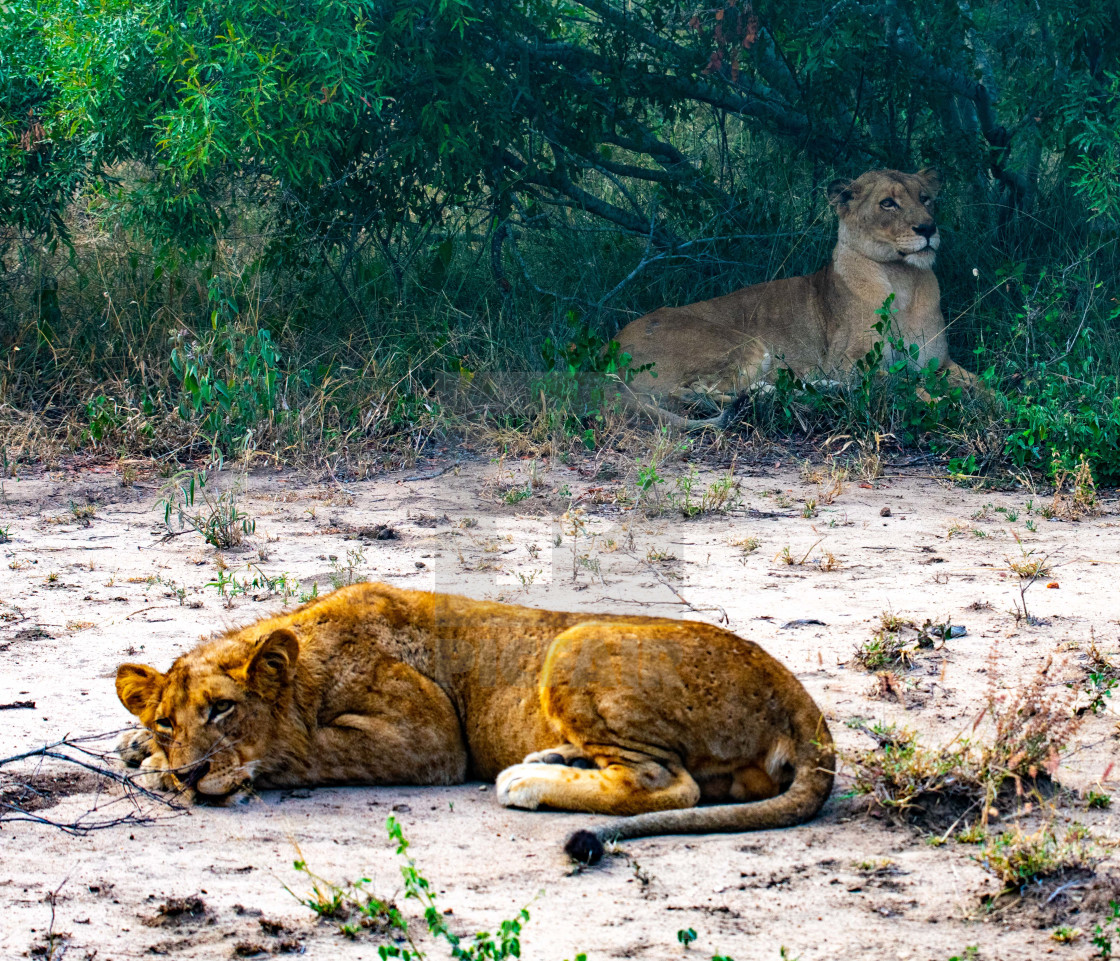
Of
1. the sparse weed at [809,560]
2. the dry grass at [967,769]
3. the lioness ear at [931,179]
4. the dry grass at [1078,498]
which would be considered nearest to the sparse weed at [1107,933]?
the dry grass at [967,769]

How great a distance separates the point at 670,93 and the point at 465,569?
472 cm

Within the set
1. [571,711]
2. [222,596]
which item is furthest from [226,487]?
[571,711]

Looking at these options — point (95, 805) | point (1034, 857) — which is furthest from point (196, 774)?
point (1034, 857)

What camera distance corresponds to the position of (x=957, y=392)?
791cm

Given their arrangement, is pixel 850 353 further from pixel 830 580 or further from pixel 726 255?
pixel 830 580

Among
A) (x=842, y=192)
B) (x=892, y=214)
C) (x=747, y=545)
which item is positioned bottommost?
(x=747, y=545)

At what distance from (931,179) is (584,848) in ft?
22.2

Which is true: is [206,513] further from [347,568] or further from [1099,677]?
[1099,677]

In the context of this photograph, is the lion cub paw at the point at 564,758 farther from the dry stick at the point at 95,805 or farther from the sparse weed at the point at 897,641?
the sparse weed at the point at 897,641

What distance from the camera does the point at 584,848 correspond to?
3197mm

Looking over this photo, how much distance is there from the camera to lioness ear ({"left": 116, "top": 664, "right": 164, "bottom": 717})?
12.2 feet

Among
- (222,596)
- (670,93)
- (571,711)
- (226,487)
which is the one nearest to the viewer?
(571,711)

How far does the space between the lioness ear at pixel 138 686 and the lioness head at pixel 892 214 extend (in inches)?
250

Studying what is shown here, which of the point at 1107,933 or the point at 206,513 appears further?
the point at 206,513
